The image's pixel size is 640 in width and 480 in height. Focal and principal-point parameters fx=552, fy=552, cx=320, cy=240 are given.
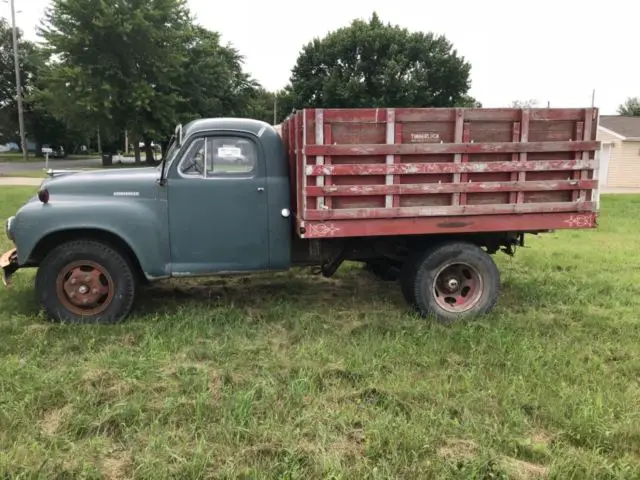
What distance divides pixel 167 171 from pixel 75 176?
0.95 metres

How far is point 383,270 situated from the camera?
671cm

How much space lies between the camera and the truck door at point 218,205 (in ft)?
16.4

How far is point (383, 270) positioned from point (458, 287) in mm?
1405

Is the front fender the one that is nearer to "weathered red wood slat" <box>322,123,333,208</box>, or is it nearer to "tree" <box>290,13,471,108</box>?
"weathered red wood slat" <box>322,123,333,208</box>

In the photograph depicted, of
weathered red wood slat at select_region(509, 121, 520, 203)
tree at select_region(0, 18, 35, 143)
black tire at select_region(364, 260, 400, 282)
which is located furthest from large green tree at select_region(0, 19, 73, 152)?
weathered red wood slat at select_region(509, 121, 520, 203)

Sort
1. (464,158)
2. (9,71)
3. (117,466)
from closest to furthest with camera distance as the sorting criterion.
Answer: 1. (117,466)
2. (464,158)
3. (9,71)

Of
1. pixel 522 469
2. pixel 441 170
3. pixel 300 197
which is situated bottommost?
pixel 522 469

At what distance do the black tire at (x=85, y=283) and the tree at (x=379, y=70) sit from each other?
3361 centimetres

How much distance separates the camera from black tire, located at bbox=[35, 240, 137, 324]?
4.88 metres

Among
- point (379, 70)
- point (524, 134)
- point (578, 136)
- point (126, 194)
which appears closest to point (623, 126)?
point (379, 70)

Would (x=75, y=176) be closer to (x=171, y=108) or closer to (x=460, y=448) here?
(x=460, y=448)

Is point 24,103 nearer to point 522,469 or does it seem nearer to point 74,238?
point 74,238

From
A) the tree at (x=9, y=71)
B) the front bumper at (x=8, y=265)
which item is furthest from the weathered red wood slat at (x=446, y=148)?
the tree at (x=9, y=71)

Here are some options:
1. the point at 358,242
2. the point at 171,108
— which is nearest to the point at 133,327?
the point at 358,242
